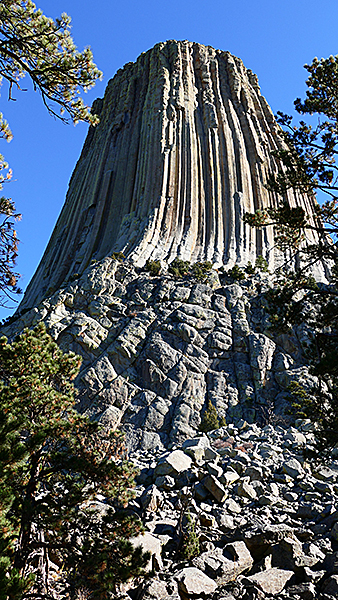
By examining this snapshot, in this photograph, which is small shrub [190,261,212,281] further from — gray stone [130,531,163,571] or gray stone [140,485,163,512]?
gray stone [130,531,163,571]

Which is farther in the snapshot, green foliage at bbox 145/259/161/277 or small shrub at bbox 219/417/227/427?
green foliage at bbox 145/259/161/277

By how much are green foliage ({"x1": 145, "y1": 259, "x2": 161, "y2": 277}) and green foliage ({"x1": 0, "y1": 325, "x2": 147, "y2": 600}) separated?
2162 cm

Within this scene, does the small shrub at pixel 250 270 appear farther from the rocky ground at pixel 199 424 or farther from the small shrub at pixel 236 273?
the rocky ground at pixel 199 424

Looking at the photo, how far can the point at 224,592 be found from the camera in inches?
295

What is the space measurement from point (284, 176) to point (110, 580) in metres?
8.03

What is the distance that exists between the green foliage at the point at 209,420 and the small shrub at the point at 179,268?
11.0 metres

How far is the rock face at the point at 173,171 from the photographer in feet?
115

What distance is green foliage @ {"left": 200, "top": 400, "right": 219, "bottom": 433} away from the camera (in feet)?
67.2

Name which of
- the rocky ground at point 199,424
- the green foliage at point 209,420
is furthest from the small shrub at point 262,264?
the green foliage at point 209,420

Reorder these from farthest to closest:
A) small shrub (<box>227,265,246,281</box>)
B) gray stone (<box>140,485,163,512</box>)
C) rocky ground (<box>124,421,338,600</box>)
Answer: small shrub (<box>227,265,246,281</box>) → gray stone (<box>140,485,163,512</box>) → rocky ground (<box>124,421,338,600</box>)

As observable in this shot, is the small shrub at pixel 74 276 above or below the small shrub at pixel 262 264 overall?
above

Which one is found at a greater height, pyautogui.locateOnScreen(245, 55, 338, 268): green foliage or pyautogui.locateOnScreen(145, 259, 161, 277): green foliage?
pyautogui.locateOnScreen(145, 259, 161, 277): green foliage

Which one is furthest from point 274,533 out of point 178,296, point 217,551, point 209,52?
point 209,52

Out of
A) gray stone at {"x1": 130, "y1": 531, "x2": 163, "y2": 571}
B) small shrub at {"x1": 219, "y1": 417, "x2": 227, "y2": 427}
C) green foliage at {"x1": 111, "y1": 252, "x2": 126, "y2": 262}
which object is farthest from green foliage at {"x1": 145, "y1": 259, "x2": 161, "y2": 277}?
gray stone at {"x1": 130, "y1": 531, "x2": 163, "y2": 571}
